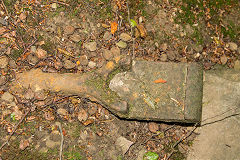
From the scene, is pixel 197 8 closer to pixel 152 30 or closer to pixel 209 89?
pixel 152 30

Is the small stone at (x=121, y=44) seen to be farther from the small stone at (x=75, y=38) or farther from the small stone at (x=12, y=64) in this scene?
the small stone at (x=12, y=64)

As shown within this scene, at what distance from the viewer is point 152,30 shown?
294cm

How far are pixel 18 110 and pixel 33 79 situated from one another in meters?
0.35

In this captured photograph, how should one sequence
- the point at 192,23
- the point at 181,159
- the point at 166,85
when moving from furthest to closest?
1. the point at 192,23
2. the point at 181,159
3. the point at 166,85

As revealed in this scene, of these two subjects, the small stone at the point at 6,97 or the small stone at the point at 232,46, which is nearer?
the small stone at the point at 6,97

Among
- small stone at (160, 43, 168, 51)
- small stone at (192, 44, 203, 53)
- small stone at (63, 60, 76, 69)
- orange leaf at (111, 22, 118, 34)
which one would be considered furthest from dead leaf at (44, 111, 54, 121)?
small stone at (192, 44, 203, 53)

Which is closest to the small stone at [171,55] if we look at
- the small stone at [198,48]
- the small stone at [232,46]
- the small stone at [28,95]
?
the small stone at [198,48]

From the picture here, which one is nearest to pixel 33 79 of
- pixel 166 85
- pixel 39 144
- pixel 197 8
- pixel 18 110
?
pixel 18 110

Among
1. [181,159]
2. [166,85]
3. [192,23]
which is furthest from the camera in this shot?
[192,23]

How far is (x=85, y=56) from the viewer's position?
2.70 meters

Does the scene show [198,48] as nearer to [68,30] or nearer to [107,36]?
[107,36]

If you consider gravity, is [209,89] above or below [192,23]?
below

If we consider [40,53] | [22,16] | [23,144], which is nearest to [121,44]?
[40,53]

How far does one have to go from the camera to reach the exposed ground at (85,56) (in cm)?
248
